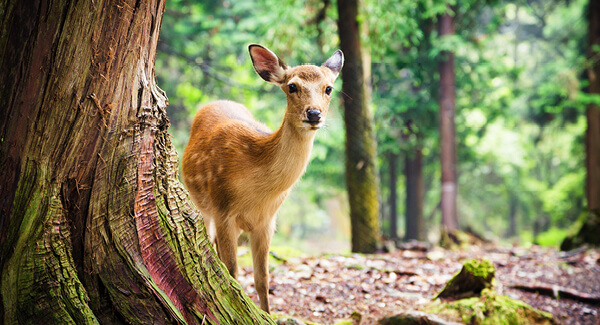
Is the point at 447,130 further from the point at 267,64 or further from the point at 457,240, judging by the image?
the point at 267,64

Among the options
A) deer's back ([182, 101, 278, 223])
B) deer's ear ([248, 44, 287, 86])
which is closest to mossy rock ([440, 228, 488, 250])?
deer's back ([182, 101, 278, 223])

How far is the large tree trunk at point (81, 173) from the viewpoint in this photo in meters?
2.59

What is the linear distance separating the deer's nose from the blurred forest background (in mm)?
4555

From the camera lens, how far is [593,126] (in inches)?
479

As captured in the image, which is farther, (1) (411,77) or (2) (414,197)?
(2) (414,197)

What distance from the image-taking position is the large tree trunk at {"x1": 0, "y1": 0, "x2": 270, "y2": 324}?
2.59 metres

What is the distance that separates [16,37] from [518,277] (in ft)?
21.7

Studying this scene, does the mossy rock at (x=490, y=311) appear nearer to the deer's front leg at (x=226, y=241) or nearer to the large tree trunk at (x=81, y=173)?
the deer's front leg at (x=226, y=241)

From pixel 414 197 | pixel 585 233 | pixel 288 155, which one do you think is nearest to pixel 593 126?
pixel 585 233

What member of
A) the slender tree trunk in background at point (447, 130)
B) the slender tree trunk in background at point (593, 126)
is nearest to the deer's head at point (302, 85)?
the slender tree trunk in background at point (447, 130)

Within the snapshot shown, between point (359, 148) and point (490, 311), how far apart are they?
4108 millimetres

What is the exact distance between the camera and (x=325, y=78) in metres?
4.42

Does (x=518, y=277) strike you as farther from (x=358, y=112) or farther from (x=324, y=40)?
(x=324, y=40)

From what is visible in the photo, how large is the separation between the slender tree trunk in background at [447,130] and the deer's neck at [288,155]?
380 inches
